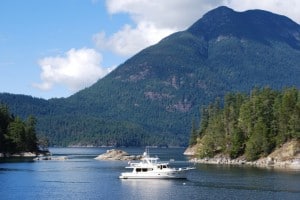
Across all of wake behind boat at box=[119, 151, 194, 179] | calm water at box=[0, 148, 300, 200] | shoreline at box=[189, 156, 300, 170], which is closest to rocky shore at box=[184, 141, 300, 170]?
shoreline at box=[189, 156, 300, 170]

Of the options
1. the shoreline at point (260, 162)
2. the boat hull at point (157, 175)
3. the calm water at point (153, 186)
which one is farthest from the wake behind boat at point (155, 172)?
the shoreline at point (260, 162)

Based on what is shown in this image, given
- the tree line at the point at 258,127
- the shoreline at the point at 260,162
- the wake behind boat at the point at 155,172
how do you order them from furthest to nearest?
the tree line at the point at 258,127
the shoreline at the point at 260,162
the wake behind boat at the point at 155,172

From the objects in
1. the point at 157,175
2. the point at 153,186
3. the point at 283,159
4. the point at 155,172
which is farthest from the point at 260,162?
the point at 153,186

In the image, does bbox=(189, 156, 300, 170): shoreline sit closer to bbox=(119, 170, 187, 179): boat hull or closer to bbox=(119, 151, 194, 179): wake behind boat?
bbox=(119, 170, 187, 179): boat hull

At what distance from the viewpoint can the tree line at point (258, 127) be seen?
166 m

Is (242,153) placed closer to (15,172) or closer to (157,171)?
(157,171)

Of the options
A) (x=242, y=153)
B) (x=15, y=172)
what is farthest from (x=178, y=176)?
(x=242, y=153)

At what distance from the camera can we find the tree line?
166375mm

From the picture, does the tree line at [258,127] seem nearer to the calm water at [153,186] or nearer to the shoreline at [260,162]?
the shoreline at [260,162]

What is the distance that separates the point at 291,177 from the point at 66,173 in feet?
182

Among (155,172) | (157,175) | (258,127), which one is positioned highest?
(258,127)

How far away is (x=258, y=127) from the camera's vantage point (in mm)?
172625

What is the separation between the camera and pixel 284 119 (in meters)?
167

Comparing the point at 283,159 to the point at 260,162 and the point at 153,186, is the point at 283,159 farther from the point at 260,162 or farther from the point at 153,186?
the point at 153,186
